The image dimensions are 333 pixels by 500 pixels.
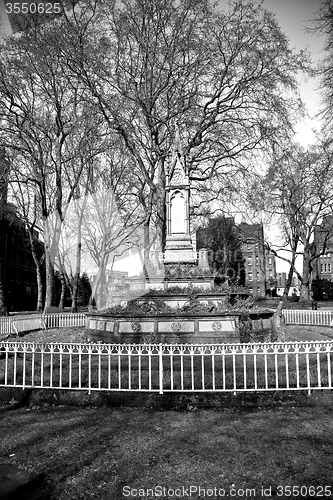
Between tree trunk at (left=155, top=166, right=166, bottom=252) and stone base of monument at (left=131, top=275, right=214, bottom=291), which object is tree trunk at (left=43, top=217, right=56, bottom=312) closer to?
tree trunk at (left=155, top=166, right=166, bottom=252)

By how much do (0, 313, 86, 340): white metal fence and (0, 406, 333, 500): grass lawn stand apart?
1344cm

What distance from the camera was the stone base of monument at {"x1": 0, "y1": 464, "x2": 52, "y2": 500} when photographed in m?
3.79

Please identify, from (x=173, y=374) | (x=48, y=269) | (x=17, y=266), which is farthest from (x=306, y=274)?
(x=17, y=266)

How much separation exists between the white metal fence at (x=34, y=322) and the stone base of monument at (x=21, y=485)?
592 inches

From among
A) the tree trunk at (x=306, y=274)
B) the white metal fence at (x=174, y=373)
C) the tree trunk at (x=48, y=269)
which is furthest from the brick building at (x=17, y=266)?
the white metal fence at (x=174, y=373)

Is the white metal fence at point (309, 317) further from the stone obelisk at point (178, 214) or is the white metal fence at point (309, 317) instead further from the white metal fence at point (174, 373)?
the white metal fence at point (174, 373)

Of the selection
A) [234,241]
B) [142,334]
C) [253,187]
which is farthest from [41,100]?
[234,241]

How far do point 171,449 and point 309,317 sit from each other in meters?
20.2

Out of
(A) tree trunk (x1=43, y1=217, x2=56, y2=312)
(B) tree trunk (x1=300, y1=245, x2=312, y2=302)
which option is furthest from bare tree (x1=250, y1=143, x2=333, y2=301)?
(A) tree trunk (x1=43, y1=217, x2=56, y2=312)

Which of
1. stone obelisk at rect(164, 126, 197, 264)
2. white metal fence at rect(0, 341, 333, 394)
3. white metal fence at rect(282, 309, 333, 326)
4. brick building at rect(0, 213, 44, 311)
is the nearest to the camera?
white metal fence at rect(0, 341, 333, 394)

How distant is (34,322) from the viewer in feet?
68.9

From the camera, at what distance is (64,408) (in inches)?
264

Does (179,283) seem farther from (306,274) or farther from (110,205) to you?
(306,274)

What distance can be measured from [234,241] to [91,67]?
105ft
